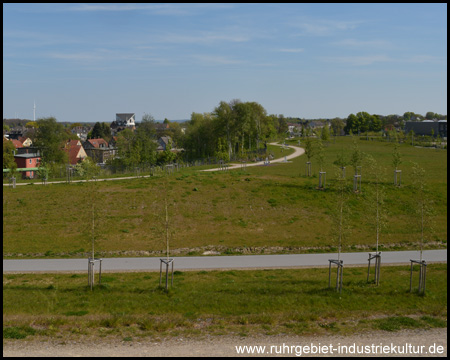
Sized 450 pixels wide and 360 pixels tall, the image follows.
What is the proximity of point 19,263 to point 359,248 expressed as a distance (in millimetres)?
17340

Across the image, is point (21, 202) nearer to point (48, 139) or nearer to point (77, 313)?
point (77, 313)

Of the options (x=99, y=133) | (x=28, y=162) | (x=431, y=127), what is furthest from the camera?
(x=99, y=133)

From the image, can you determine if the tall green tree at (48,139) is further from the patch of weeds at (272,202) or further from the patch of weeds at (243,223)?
the patch of weeds at (243,223)

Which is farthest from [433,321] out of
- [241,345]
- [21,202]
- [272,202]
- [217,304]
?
[21,202]

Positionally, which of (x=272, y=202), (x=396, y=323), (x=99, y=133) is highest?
(x=99, y=133)

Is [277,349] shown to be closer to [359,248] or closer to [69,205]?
[359,248]

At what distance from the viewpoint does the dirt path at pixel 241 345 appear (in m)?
12.2

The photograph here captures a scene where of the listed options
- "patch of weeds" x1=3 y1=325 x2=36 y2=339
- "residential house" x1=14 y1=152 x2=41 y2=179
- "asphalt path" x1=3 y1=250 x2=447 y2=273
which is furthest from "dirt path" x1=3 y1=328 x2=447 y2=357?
"residential house" x1=14 y1=152 x2=41 y2=179

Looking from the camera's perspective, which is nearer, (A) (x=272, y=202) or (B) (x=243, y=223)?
(B) (x=243, y=223)

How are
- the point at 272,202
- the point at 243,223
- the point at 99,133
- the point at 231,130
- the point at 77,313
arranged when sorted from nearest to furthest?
the point at 77,313, the point at 243,223, the point at 272,202, the point at 231,130, the point at 99,133

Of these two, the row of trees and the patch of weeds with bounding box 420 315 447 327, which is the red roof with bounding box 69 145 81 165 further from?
the patch of weeds with bounding box 420 315 447 327

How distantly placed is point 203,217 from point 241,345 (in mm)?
17110

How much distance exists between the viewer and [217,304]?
16.1m

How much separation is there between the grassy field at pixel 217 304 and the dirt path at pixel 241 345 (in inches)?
21.7
